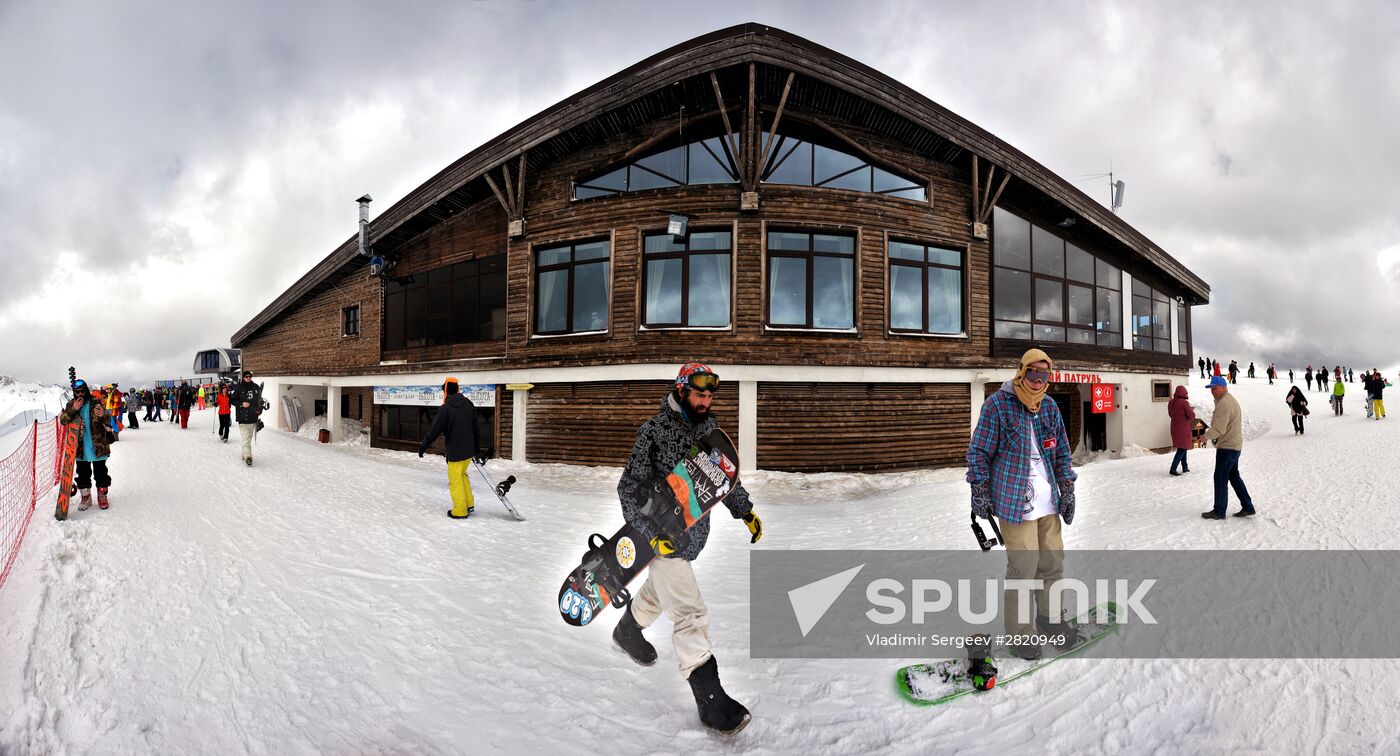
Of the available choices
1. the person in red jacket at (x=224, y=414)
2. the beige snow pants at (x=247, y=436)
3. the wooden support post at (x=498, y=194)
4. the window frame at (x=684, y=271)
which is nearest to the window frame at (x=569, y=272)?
the window frame at (x=684, y=271)

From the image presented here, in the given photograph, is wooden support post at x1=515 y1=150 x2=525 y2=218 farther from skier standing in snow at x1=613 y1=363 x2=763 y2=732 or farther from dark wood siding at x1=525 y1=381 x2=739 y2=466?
skier standing in snow at x1=613 y1=363 x2=763 y2=732

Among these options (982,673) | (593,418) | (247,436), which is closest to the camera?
(982,673)

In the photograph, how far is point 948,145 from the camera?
13352mm

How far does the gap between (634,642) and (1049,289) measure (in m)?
16.9

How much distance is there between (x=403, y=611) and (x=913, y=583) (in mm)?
4625

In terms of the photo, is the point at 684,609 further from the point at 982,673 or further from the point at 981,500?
the point at 981,500

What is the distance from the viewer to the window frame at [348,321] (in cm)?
1991

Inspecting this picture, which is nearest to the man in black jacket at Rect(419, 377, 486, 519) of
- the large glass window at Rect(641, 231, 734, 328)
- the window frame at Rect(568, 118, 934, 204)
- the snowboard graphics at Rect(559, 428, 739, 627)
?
the snowboard graphics at Rect(559, 428, 739, 627)

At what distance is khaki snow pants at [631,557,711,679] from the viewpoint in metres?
2.80

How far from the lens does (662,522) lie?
2883mm

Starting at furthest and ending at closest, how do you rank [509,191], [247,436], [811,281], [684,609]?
[509,191]
[811,281]
[247,436]
[684,609]

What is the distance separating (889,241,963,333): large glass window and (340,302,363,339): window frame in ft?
63.1

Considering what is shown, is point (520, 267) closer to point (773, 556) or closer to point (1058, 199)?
point (773, 556)

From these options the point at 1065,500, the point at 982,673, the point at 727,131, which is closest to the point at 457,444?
the point at 982,673
